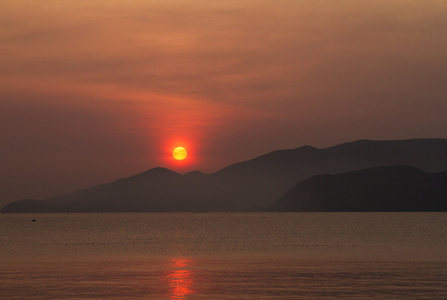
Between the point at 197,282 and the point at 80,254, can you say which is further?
the point at 80,254

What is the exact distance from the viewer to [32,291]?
4778 centimetres

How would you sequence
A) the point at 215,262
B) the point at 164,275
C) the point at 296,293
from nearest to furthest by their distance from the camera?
the point at 296,293 < the point at 164,275 < the point at 215,262

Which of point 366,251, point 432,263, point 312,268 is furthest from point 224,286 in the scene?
point 366,251

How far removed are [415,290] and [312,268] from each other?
18.6 metres

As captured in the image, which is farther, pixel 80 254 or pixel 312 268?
pixel 80 254

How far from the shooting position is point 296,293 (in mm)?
46875

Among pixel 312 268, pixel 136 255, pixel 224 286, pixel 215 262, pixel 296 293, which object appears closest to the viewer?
pixel 296 293

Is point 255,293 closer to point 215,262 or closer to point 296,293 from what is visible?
point 296,293

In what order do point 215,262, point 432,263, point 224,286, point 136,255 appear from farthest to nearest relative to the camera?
1. point 136,255
2. point 215,262
3. point 432,263
4. point 224,286

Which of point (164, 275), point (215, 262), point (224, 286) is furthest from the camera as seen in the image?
point (215, 262)

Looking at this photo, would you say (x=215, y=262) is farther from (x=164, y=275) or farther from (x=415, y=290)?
(x=415, y=290)

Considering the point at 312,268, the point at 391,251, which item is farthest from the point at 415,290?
the point at 391,251

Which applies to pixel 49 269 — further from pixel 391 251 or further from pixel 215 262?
pixel 391 251

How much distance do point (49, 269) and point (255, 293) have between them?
26.6m
